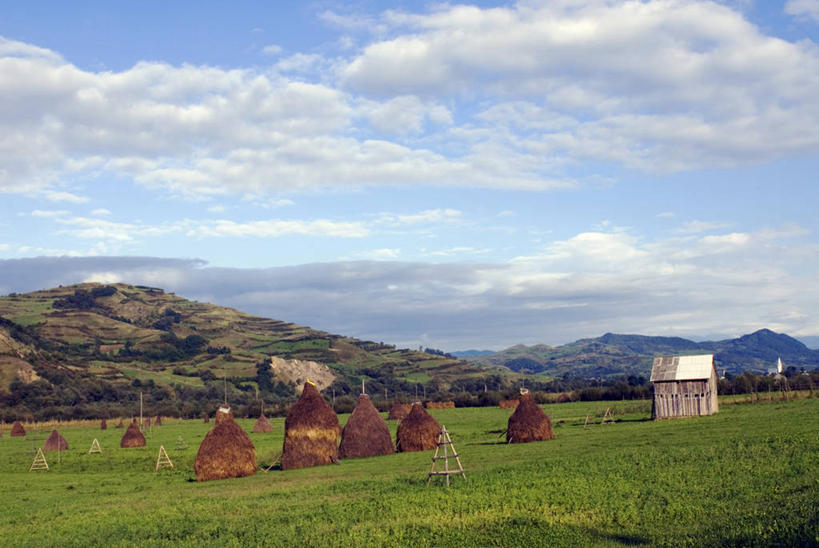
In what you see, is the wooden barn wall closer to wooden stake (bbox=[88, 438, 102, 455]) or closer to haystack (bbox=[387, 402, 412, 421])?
haystack (bbox=[387, 402, 412, 421])

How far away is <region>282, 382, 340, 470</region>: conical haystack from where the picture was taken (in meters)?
42.2

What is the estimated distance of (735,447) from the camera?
29.5 meters

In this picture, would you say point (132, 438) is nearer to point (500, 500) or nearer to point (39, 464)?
point (39, 464)

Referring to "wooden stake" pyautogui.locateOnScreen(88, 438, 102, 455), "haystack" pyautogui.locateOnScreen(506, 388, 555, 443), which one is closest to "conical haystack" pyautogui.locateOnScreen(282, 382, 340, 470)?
"haystack" pyautogui.locateOnScreen(506, 388, 555, 443)

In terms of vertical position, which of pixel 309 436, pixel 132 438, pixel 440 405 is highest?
pixel 309 436

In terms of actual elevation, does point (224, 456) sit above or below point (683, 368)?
below

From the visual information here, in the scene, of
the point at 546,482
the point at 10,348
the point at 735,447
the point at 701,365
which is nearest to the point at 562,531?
the point at 546,482

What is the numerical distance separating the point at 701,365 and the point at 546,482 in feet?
121

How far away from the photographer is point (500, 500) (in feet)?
77.3

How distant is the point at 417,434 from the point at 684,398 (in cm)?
2272

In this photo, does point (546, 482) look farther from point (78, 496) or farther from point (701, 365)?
point (701, 365)

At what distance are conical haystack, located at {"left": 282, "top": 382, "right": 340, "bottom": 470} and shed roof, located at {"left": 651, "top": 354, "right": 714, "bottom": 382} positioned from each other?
1104 inches

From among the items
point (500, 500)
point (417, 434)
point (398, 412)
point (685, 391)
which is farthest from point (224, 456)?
point (398, 412)

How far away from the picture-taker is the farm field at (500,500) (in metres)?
18.7
